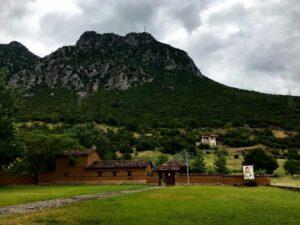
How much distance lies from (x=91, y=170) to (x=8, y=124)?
20743mm

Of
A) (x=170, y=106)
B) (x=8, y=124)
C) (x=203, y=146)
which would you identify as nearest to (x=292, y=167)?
(x=203, y=146)

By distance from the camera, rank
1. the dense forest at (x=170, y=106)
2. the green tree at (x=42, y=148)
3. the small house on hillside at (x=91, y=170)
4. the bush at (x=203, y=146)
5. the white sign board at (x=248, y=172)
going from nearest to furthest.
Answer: the white sign board at (x=248, y=172) < the green tree at (x=42, y=148) < the small house on hillside at (x=91, y=170) < the bush at (x=203, y=146) < the dense forest at (x=170, y=106)

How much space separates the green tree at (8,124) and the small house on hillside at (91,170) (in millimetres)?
14854

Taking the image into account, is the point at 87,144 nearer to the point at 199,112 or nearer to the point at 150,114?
the point at 150,114

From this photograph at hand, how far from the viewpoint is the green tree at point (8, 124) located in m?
50.4

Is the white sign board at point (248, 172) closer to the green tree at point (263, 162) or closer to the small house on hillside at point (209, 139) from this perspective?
the green tree at point (263, 162)

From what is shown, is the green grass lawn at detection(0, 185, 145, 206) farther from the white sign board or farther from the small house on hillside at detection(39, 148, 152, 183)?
the white sign board

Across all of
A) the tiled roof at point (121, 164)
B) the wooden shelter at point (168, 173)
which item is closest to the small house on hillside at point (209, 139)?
the tiled roof at point (121, 164)

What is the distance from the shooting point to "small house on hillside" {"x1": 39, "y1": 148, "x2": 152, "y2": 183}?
65500 millimetres

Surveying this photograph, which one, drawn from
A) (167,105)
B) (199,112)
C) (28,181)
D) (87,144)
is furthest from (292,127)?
(28,181)

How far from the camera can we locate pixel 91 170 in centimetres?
6762

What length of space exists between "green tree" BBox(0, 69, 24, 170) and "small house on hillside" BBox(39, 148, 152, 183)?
14854mm

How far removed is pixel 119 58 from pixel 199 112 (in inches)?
2710

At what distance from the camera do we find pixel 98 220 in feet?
62.1
